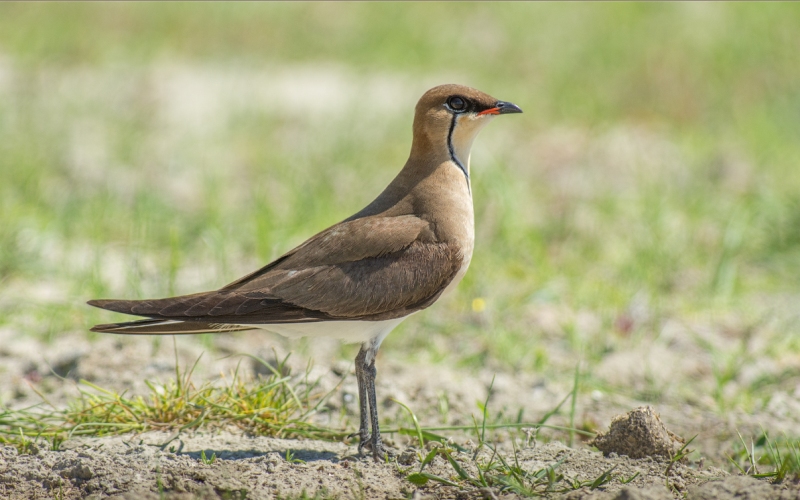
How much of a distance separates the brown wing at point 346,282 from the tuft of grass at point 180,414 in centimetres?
34

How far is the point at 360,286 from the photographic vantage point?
134 inches

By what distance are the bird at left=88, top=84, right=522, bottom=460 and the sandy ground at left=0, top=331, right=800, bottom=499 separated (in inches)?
13.0

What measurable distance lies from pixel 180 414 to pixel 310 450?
0.55 m

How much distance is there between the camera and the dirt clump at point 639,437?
129 inches

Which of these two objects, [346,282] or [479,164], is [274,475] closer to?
[346,282]

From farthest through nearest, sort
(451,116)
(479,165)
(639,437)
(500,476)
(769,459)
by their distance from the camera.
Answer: (479,165) < (451,116) < (769,459) < (639,437) < (500,476)

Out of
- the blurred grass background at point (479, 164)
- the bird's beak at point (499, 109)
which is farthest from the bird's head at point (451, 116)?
the blurred grass background at point (479, 164)

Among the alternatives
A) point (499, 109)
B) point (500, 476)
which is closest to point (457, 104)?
point (499, 109)

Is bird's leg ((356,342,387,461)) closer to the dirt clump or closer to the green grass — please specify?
the green grass

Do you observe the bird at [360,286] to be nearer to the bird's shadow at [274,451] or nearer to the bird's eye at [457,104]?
the bird's shadow at [274,451]

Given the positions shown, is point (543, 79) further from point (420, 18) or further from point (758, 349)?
point (758, 349)

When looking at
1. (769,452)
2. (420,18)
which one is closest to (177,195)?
(769,452)

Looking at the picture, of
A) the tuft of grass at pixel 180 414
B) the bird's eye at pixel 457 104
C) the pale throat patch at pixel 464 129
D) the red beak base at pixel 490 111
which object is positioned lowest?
the tuft of grass at pixel 180 414

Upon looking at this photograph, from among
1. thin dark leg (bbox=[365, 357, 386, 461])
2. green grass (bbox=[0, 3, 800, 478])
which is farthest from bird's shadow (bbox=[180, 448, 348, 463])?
Answer: green grass (bbox=[0, 3, 800, 478])
